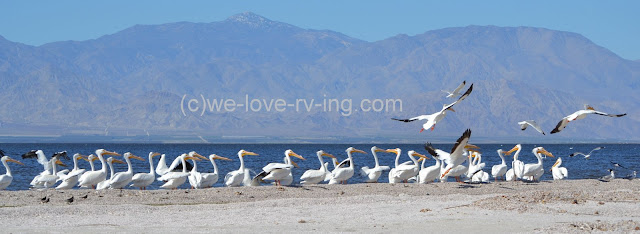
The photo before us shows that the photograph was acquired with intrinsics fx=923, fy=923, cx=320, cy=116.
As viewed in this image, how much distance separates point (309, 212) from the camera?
53.9ft

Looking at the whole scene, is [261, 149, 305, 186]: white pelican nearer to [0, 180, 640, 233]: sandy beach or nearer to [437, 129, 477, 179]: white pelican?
[0, 180, 640, 233]: sandy beach

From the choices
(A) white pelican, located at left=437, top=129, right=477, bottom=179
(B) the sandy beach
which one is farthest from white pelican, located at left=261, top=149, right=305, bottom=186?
(A) white pelican, located at left=437, top=129, right=477, bottom=179

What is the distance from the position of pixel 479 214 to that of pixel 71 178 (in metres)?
12.7

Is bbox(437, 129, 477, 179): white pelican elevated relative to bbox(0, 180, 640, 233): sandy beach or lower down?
elevated

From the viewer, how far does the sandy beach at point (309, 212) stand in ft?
46.3

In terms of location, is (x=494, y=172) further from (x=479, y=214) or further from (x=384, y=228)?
(x=384, y=228)

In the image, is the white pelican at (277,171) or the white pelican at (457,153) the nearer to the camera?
the white pelican at (457,153)

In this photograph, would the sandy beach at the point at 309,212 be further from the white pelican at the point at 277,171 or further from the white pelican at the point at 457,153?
the white pelican at the point at 277,171

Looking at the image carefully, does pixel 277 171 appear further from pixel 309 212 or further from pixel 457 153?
pixel 309 212

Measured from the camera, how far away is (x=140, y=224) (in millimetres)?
14828

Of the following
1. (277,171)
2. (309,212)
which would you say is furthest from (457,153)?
(277,171)

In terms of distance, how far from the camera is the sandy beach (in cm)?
1411

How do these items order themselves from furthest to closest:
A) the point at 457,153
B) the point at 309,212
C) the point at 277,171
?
the point at 277,171 < the point at 457,153 < the point at 309,212

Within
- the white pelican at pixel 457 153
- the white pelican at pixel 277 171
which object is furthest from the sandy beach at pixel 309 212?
the white pelican at pixel 277 171
